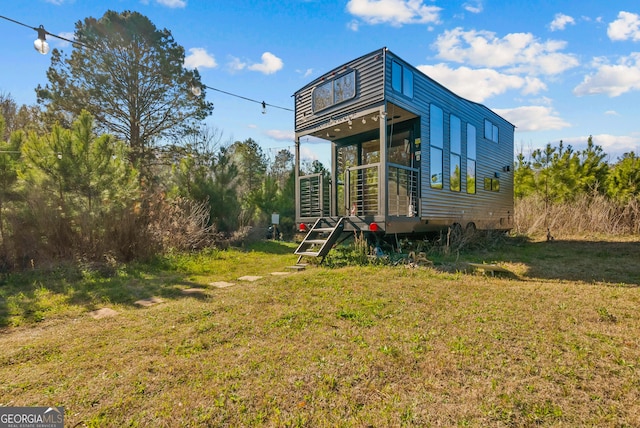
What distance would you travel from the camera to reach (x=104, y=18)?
1305 cm

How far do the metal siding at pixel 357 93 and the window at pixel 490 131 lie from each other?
16.7 ft

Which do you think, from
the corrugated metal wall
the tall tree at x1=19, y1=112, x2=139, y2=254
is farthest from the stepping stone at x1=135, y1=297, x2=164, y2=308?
the corrugated metal wall

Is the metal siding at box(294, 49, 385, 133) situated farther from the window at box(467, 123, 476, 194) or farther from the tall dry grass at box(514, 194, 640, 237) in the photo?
the tall dry grass at box(514, 194, 640, 237)

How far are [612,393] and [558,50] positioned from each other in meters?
8.90

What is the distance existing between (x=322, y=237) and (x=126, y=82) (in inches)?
469

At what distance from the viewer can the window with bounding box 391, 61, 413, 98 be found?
659cm

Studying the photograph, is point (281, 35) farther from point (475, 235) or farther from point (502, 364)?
point (502, 364)

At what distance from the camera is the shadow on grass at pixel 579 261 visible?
5273 mm

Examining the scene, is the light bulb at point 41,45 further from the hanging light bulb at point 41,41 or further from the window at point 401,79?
the window at point 401,79

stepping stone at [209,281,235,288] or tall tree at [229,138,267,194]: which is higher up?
tall tree at [229,138,267,194]

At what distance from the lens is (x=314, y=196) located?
8188 mm

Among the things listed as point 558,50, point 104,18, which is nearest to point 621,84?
point 558,50

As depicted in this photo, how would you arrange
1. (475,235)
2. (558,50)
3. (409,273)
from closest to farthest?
(409,273)
(558,50)
(475,235)

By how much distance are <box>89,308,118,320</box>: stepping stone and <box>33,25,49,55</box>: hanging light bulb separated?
4631 millimetres
